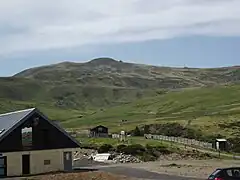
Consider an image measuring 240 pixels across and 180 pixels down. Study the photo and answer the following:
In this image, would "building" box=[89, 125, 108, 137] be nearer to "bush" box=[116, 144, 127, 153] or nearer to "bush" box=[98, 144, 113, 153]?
"bush" box=[98, 144, 113, 153]

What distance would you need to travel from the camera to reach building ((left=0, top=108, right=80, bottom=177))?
5772 cm

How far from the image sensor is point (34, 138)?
59125mm

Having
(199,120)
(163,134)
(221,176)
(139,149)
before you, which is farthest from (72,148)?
(199,120)

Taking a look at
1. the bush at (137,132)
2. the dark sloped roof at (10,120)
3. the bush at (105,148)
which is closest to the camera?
the dark sloped roof at (10,120)

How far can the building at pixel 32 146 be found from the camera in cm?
5772

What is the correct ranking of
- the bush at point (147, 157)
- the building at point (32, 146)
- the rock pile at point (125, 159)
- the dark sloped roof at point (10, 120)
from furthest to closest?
the bush at point (147, 157) < the rock pile at point (125, 159) < the dark sloped roof at point (10, 120) < the building at point (32, 146)

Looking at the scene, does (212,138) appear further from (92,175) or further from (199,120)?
(92,175)

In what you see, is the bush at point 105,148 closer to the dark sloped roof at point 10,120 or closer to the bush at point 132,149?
the bush at point 132,149

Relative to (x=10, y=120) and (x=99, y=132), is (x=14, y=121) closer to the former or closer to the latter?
(x=10, y=120)

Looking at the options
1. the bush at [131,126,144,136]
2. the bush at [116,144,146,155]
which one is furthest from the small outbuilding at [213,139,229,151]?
the bush at [131,126,144,136]

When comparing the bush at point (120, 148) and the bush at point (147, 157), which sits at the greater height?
the bush at point (120, 148)

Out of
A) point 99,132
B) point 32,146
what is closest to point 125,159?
point 32,146

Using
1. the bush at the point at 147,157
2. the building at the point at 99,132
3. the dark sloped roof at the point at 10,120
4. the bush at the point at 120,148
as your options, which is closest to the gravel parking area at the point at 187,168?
the bush at the point at 147,157

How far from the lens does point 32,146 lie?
193 ft
